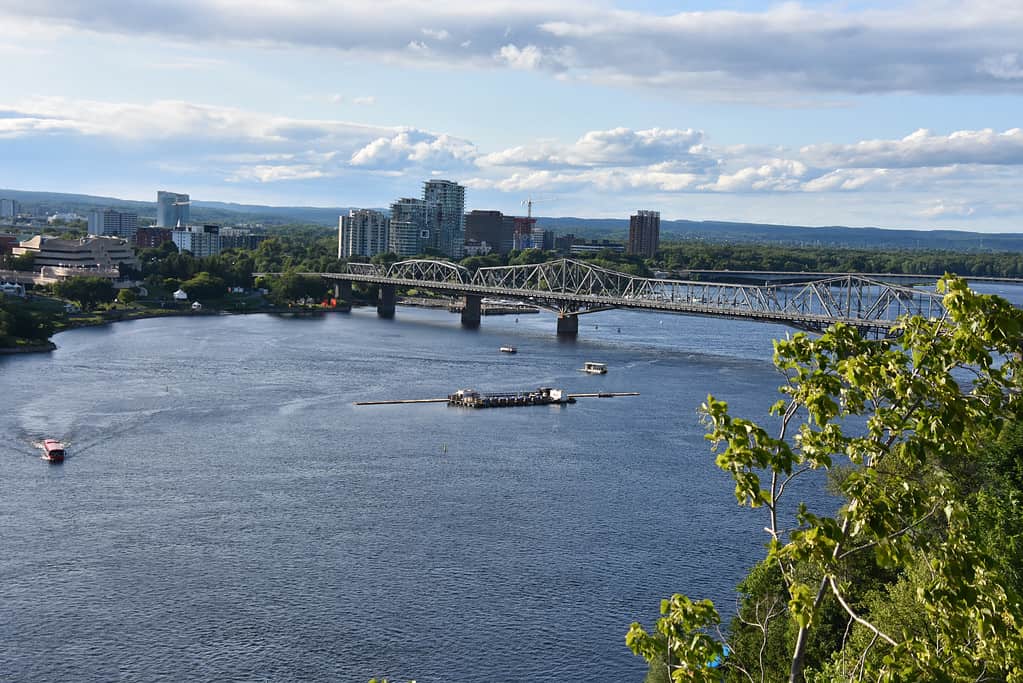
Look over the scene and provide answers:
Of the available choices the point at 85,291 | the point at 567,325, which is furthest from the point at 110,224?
the point at 567,325

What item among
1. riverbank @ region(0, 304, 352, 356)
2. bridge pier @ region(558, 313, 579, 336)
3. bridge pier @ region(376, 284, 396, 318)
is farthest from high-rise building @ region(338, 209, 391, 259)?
bridge pier @ region(558, 313, 579, 336)

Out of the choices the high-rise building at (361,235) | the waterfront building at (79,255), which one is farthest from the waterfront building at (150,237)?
the waterfront building at (79,255)

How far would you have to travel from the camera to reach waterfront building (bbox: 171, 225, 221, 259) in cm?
11400

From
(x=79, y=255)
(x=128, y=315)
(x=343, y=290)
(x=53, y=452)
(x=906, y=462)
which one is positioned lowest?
(x=53, y=452)

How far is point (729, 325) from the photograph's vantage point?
72.1 m

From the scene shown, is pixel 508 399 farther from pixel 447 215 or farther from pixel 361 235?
pixel 447 215

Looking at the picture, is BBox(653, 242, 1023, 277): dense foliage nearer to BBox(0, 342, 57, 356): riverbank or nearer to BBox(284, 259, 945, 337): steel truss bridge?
BBox(284, 259, 945, 337): steel truss bridge

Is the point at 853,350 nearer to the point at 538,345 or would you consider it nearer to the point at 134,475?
the point at 134,475

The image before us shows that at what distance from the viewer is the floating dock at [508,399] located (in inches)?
1417

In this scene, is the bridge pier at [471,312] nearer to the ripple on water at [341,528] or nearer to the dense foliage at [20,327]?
the dense foliage at [20,327]

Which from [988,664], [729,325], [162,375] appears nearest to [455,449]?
[162,375]

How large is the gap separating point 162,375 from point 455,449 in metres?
14.4

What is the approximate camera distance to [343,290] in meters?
78.2

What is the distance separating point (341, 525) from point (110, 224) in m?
122
